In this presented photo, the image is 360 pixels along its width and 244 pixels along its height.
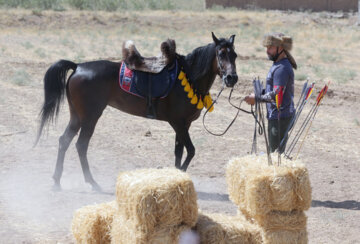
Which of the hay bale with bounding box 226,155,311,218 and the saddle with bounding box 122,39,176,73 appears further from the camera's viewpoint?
the saddle with bounding box 122,39,176,73

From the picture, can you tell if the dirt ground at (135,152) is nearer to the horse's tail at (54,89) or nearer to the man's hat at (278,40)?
the horse's tail at (54,89)

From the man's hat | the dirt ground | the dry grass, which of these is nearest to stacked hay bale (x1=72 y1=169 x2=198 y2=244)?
the dirt ground

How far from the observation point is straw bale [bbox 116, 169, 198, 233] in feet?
13.7

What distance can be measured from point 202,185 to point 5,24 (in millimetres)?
27098

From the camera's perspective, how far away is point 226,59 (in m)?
7.23

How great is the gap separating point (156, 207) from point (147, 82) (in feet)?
12.6

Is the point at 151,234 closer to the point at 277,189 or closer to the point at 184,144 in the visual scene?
the point at 277,189

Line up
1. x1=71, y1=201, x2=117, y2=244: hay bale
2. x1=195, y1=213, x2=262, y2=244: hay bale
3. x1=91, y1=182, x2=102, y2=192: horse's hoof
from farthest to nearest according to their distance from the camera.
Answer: x1=91, y1=182, x2=102, y2=192: horse's hoof, x1=71, y1=201, x2=117, y2=244: hay bale, x1=195, y1=213, x2=262, y2=244: hay bale

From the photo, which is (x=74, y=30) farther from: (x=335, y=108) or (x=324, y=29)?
(x=335, y=108)

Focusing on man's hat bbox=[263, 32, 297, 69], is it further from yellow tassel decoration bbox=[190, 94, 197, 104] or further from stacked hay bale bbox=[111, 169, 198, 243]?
stacked hay bale bbox=[111, 169, 198, 243]

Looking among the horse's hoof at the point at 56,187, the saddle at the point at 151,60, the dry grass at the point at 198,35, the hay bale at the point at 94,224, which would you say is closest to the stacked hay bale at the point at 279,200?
the hay bale at the point at 94,224

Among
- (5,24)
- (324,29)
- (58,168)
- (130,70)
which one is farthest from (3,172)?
(324,29)

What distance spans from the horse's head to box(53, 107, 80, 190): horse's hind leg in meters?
2.37

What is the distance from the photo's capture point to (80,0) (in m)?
47.7
